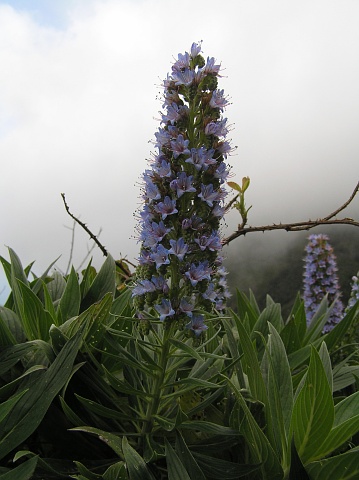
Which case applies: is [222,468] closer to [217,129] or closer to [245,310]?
[217,129]

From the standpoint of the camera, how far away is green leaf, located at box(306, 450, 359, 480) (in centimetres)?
135

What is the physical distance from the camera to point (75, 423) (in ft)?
4.97

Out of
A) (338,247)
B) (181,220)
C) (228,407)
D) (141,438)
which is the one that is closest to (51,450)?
(141,438)

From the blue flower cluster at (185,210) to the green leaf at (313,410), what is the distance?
0.36 m

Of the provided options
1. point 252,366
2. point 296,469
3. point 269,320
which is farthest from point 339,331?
point 296,469

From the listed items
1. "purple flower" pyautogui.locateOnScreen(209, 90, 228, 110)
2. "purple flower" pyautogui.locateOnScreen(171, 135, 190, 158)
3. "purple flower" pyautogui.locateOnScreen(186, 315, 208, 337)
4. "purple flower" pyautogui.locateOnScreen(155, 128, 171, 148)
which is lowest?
"purple flower" pyautogui.locateOnScreen(186, 315, 208, 337)

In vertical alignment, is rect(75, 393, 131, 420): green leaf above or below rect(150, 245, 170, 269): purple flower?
below

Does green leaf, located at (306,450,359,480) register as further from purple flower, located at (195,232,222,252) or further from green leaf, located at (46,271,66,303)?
green leaf, located at (46,271,66,303)

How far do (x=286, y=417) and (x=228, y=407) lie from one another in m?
0.19

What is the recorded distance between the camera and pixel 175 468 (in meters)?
1.34

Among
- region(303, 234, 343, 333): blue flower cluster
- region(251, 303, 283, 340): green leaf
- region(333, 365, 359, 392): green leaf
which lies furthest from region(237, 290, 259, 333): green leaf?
region(303, 234, 343, 333): blue flower cluster

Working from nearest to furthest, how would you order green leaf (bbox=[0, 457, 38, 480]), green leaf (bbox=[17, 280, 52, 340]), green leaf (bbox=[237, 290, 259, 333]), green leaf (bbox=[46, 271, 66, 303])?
green leaf (bbox=[0, 457, 38, 480])
green leaf (bbox=[17, 280, 52, 340])
green leaf (bbox=[46, 271, 66, 303])
green leaf (bbox=[237, 290, 259, 333])

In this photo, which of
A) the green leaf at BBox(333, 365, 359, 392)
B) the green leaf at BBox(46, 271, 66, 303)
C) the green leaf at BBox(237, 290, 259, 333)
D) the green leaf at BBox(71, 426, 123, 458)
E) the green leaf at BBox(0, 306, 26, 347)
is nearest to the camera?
the green leaf at BBox(71, 426, 123, 458)

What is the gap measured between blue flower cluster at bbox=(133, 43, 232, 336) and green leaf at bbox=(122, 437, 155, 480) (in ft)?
1.23
